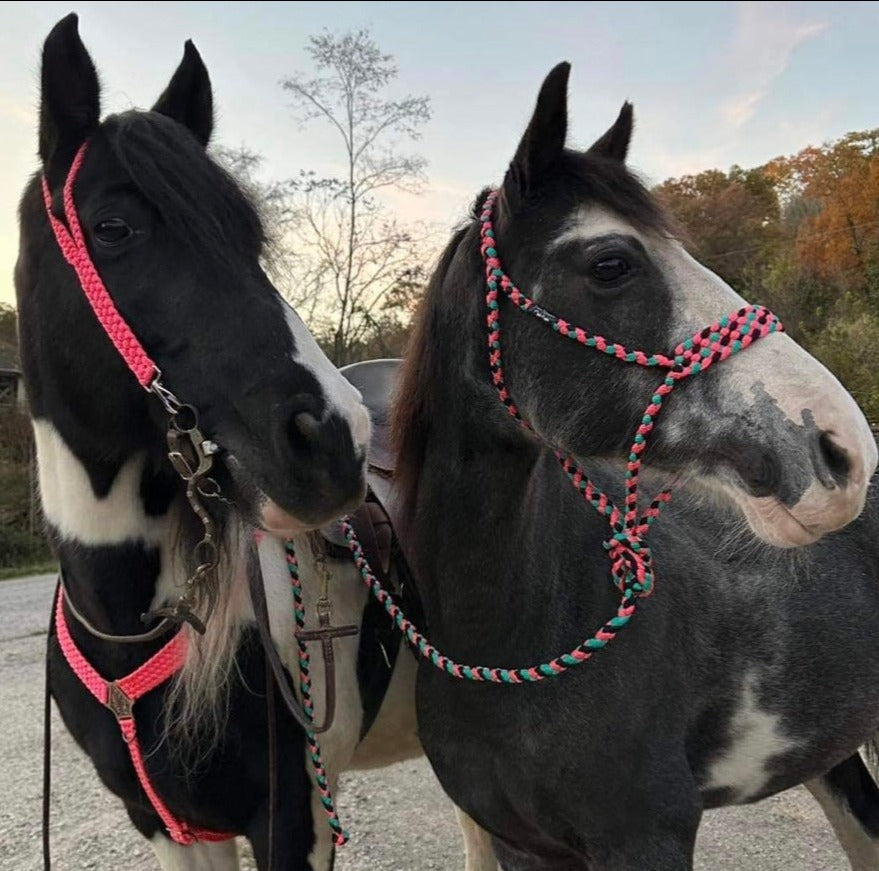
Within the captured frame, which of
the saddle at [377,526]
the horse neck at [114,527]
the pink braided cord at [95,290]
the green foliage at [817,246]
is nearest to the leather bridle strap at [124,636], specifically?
the horse neck at [114,527]

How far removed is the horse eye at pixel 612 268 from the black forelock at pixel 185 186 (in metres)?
0.70

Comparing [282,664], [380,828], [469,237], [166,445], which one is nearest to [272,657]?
[282,664]

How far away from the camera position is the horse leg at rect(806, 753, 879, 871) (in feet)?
9.17

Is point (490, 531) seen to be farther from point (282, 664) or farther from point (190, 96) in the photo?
point (190, 96)

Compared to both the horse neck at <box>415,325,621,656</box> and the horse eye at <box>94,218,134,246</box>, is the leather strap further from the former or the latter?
the horse eye at <box>94,218,134,246</box>

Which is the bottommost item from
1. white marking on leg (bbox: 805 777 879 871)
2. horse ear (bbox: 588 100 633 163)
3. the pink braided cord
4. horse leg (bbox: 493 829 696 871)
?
white marking on leg (bbox: 805 777 879 871)

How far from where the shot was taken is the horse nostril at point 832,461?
1.36m

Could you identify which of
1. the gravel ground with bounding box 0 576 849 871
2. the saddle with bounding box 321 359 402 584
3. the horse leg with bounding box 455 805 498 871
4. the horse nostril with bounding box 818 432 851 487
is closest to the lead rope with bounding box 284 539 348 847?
the saddle with bounding box 321 359 402 584

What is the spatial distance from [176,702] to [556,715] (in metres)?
0.84

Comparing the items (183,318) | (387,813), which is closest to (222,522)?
(183,318)

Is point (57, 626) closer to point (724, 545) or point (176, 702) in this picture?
point (176, 702)

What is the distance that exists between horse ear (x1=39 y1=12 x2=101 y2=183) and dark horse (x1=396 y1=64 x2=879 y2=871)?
83 cm

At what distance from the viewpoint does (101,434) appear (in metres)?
1.57

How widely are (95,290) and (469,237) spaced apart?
833 millimetres
